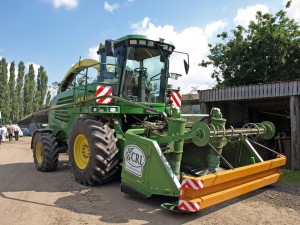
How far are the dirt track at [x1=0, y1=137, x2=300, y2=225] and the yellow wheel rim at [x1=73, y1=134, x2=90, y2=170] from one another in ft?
1.47

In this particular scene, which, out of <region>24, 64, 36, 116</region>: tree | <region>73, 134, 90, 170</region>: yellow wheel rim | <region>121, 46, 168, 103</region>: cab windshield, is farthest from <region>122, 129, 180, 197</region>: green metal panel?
<region>24, 64, 36, 116</region>: tree

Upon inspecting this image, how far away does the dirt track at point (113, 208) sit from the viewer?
4.35 meters

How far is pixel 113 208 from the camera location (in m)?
4.84

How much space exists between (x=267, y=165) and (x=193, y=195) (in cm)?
199

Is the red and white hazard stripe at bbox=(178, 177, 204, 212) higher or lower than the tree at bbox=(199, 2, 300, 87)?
lower

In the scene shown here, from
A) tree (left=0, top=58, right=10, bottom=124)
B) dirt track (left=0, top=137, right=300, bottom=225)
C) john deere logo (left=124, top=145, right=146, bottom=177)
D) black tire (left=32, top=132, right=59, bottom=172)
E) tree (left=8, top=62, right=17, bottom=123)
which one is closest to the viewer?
dirt track (left=0, top=137, right=300, bottom=225)

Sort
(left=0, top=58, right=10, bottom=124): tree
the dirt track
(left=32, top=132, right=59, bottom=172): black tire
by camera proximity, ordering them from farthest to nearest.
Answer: (left=0, top=58, right=10, bottom=124): tree < (left=32, top=132, right=59, bottom=172): black tire < the dirt track

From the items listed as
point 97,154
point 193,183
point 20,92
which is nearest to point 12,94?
point 20,92

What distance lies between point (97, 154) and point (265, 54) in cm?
1505

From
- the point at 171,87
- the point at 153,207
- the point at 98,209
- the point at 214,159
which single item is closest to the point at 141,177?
the point at 153,207

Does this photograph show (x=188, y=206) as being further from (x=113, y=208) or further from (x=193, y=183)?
(x=113, y=208)

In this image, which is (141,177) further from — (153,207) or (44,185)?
(44,185)

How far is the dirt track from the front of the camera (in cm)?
435

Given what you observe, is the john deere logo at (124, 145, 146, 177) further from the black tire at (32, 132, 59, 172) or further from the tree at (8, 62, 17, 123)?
the tree at (8, 62, 17, 123)
